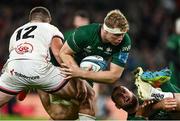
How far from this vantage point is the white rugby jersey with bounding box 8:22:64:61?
25.1ft

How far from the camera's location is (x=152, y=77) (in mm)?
7488

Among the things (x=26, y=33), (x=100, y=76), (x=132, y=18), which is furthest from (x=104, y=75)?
(x=132, y=18)

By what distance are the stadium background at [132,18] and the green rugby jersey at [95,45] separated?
243 inches

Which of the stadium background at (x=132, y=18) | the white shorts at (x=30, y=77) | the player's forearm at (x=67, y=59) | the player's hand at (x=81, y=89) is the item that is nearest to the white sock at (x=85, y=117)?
the player's hand at (x=81, y=89)

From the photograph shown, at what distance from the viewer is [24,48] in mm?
7688

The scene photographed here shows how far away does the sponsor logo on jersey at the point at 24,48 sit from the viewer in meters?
7.67

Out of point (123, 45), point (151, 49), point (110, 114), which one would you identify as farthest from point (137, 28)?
point (123, 45)

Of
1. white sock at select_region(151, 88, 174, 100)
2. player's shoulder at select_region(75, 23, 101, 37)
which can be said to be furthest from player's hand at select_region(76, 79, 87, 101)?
white sock at select_region(151, 88, 174, 100)

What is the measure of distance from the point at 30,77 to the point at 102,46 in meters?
0.80

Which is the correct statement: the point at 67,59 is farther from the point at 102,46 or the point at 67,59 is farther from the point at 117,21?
the point at 117,21

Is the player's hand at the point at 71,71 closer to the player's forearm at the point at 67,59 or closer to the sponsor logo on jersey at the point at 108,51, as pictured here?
the player's forearm at the point at 67,59

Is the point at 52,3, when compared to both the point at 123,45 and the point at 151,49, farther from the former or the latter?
the point at 123,45

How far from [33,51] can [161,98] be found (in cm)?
137

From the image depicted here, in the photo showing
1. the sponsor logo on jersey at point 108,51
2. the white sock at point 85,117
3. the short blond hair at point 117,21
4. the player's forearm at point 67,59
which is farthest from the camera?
the white sock at point 85,117
